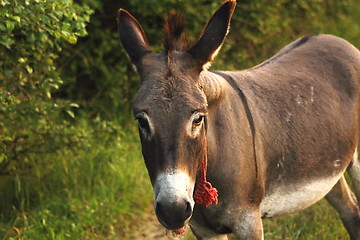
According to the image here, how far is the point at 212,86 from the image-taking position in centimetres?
273

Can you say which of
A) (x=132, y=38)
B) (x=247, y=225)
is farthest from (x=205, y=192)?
(x=132, y=38)

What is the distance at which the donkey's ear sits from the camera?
261 centimetres

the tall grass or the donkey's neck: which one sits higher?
the donkey's neck

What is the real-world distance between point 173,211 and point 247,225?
1.98 ft

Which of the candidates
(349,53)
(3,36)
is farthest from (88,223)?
(349,53)

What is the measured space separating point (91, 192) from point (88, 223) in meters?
A: 0.52

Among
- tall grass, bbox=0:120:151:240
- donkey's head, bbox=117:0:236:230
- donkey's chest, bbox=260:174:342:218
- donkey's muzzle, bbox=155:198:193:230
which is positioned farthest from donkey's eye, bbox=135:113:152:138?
tall grass, bbox=0:120:151:240

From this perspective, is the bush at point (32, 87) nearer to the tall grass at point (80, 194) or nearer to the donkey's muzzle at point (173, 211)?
the tall grass at point (80, 194)

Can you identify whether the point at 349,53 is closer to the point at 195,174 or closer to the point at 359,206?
the point at 359,206

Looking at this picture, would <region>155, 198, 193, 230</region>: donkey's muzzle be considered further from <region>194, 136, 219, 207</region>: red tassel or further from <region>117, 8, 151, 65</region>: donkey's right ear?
<region>117, 8, 151, 65</region>: donkey's right ear

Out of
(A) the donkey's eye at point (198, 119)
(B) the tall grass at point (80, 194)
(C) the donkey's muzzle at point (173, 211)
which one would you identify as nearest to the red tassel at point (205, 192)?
(A) the donkey's eye at point (198, 119)

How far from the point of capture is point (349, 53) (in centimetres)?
345

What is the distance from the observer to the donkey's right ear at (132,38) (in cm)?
272

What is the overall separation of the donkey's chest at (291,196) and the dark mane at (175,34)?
949 mm
